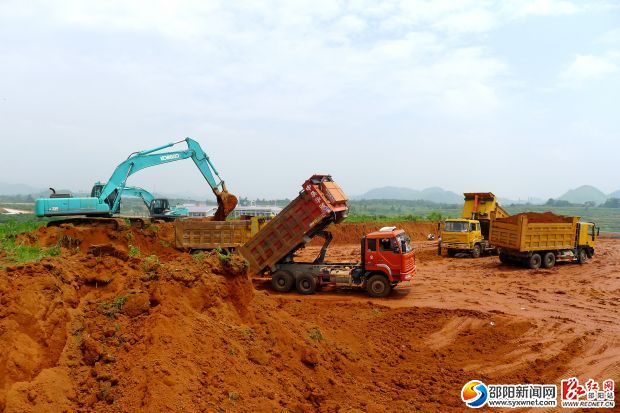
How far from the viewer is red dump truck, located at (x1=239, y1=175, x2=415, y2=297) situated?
14.5 m

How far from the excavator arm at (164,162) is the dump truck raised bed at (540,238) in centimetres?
1195

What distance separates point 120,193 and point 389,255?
11.7 meters

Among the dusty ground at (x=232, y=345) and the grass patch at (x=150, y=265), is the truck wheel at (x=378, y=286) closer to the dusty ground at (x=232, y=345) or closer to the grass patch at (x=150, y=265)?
the dusty ground at (x=232, y=345)

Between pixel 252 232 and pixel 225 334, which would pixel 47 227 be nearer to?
pixel 252 232

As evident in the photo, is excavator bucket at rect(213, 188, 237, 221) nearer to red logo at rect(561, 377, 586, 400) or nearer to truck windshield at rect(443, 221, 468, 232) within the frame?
truck windshield at rect(443, 221, 468, 232)

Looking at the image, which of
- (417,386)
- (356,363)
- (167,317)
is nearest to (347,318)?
(356,363)

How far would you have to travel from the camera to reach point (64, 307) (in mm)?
6676

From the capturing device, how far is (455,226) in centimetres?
2450

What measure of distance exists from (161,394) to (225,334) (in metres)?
1.84

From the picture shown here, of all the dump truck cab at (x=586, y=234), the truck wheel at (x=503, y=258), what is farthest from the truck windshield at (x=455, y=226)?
the dump truck cab at (x=586, y=234)

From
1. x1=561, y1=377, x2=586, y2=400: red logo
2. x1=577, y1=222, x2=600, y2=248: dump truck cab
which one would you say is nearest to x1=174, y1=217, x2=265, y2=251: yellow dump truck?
x1=561, y1=377, x2=586, y2=400: red logo

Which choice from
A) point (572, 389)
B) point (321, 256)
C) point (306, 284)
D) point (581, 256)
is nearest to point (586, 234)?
point (581, 256)

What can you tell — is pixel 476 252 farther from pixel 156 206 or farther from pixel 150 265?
pixel 150 265

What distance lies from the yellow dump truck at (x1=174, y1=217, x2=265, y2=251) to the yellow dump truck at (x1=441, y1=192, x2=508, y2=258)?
37.9 ft
